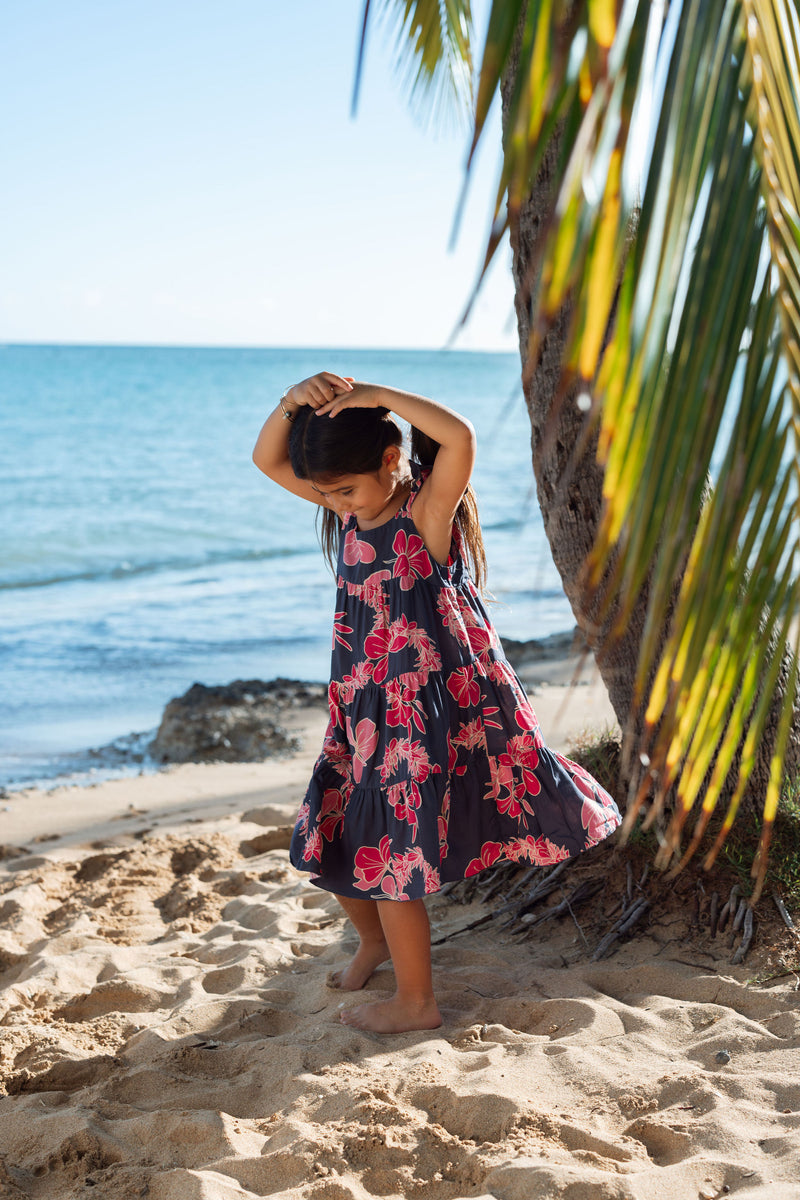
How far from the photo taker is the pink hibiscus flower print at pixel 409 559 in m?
2.52

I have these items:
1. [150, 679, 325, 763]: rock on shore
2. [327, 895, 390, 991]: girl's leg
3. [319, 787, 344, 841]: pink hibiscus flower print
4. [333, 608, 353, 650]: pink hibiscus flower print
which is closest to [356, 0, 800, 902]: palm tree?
[333, 608, 353, 650]: pink hibiscus flower print

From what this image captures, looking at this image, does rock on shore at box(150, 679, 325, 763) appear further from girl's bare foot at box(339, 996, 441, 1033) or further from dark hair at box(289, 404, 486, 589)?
dark hair at box(289, 404, 486, 589)

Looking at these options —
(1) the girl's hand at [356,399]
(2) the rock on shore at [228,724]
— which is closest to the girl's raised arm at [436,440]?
(1) the girl's hand at [356,399]

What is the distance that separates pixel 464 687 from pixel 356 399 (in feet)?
2.59

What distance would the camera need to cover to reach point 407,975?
2.49 meters

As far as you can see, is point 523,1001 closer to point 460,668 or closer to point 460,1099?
point 460,1099

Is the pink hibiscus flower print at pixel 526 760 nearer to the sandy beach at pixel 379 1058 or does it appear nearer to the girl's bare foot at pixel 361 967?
the sandy beach at pixel 379 1058

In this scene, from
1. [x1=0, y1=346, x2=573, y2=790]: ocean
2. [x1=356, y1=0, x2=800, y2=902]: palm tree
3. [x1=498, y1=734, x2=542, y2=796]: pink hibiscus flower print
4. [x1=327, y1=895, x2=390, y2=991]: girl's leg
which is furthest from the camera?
[x1=0, y1=346, x2=573, y2=790]: ocean

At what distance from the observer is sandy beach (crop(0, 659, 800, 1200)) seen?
1.87 metres

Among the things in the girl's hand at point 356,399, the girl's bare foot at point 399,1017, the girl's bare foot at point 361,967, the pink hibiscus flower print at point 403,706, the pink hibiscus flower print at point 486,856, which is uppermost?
the girl's hand at point 356,399

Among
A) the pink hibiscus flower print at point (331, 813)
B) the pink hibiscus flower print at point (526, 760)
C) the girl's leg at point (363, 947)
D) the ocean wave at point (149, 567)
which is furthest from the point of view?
the ocean wave at point (149, 567)

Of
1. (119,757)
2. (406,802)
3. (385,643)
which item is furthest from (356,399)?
(119,757)

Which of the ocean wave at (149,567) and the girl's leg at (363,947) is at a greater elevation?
the girl's leg at (363,947)

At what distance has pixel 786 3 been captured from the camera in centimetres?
104
